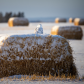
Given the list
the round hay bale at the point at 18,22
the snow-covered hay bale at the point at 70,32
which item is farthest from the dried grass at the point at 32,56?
the round hay bale at the point at 18,22

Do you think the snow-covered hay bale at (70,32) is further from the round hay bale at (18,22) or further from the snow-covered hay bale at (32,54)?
the round hay bale at (18,22)

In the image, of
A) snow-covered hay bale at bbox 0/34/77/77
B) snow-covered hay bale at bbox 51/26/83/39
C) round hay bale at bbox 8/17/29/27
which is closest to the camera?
snow-covered hay bale at bbox 0/34/77/77

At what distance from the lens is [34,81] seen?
3.12 metres

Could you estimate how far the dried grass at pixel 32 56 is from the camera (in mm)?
3508

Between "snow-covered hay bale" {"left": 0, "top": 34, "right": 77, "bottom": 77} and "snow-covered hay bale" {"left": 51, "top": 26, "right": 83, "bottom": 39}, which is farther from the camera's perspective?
"snow-covered hay bale" {"left": 51, "top": 26, "right": 83, "bottom": 39}

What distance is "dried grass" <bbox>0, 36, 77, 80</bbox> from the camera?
11.5 ft

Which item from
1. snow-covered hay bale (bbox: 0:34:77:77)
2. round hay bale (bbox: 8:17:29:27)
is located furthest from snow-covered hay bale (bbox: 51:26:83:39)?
round hay bale (bbox: 8:17:29:27)

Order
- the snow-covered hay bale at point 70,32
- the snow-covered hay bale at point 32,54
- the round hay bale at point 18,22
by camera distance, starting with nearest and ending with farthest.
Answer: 1. the snow-covered hay bale at point 32,54
2. the snow-covered hay bale at point 70,32
3. the round hay bale at point 18,22

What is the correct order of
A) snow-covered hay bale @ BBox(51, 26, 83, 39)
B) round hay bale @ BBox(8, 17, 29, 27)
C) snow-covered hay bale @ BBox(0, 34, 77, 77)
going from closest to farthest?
1. snow-covered hay bale @ BBox(0, 34, 77, 77)
2. snow-covered hay bale @ BBox(51, 26, 83, 39)
3. round hay bale @ BBox(8, 17, 29, 27)

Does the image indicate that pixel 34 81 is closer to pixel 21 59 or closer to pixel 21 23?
pixel 21 59

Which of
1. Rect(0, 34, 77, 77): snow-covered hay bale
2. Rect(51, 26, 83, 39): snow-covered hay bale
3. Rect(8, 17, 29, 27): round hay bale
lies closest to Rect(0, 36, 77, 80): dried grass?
Rect(0, 34, 77, 77): snow-covered hay bale

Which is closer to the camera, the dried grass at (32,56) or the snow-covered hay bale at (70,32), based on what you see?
the dried grass at (32,56)

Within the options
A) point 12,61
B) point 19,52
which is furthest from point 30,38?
point 12,61

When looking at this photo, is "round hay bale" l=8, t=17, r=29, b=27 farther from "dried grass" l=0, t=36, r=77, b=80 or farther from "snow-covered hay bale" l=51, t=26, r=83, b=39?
"dried grass" l=0, t=36, r=77, b=80
